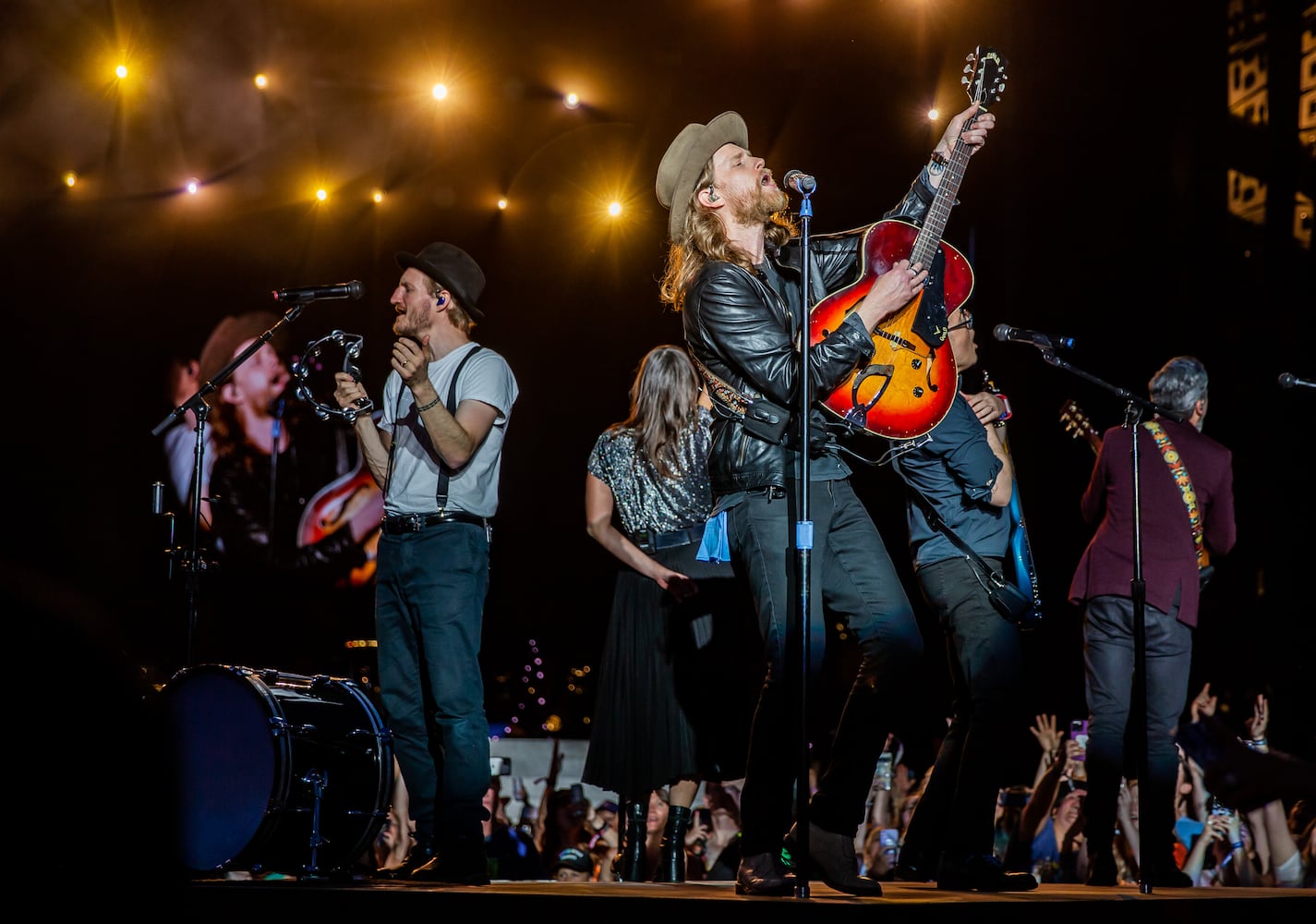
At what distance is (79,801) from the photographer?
0.92 meters

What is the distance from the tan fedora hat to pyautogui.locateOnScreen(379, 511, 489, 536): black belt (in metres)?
1.25

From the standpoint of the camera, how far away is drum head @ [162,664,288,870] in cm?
437

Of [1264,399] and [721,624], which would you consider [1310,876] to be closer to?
[721,624]

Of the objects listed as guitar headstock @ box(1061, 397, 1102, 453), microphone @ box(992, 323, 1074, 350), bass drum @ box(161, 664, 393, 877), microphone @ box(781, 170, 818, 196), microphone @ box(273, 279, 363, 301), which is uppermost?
microphone @ box(273, 279, 363, 301)

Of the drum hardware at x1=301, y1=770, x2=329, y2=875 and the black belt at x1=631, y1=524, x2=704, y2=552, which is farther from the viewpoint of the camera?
the black belt at x1=631, y1=524, x2=704, y2=552

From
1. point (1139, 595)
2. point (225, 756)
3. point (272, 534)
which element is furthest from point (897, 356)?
point (272, 534)

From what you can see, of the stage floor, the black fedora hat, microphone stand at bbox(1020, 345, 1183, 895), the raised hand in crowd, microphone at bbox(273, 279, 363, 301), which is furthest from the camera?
the raised hand in crowd

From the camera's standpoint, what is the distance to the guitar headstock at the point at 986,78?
453 cm

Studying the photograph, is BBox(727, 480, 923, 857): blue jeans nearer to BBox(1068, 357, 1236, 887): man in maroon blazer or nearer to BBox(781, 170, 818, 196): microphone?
BBox(781, 170, 818, 196): microphone

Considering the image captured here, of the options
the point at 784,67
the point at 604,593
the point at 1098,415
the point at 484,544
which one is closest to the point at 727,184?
the point at 484,544

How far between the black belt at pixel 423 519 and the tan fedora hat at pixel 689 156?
4.09 ft

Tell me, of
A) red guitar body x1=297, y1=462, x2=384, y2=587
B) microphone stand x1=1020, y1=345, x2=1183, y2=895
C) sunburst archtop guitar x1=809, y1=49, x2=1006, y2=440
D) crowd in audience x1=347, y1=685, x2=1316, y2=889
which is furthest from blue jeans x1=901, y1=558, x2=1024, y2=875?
red guitar body x1=297, y1=462, x2=384, y2=587

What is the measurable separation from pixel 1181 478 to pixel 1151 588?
0.52 m

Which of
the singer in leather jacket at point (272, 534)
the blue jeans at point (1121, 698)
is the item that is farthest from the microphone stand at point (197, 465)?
the singer in leather jacket at point (272, 534)
